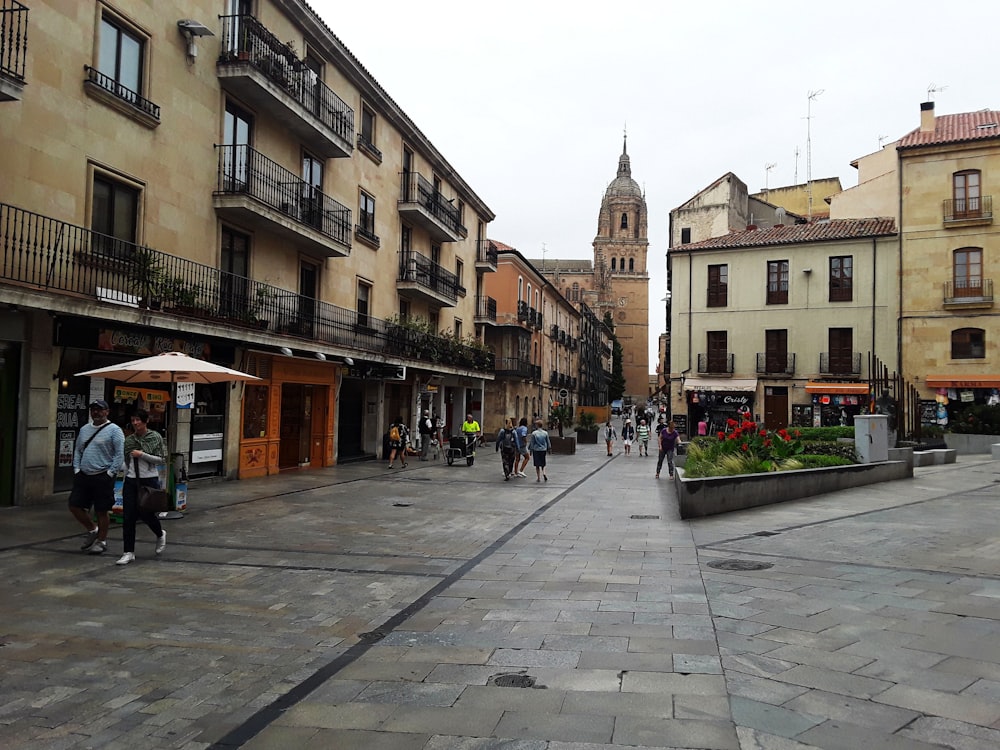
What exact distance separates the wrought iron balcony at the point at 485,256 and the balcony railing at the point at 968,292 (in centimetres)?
2110

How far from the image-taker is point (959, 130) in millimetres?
33188

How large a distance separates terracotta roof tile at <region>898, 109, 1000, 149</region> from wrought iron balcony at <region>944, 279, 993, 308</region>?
6.28 meters

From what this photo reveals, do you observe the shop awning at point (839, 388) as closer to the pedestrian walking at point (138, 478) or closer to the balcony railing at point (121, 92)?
the balcony railing at point (121, 92)

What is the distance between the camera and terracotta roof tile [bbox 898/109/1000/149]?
31359mm

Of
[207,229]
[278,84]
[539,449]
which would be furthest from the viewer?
[539,449]

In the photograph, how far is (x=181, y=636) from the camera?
5.39 meters

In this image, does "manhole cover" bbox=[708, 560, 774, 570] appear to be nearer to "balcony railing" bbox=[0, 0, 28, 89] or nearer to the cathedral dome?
"balcony railing" bbox=[0, 0, 28, 89]

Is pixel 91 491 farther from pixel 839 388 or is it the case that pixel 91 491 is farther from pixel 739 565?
pixel 839 388

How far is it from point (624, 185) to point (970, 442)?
96.7 metres

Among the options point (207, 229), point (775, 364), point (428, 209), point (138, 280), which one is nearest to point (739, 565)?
point (138, 280)

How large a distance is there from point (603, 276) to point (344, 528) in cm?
10288

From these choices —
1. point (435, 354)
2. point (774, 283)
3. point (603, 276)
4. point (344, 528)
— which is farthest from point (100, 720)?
point (603, 276)

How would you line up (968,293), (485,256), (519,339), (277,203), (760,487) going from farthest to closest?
(519,339), (485,256), (968,293), (277,203), (760,487)

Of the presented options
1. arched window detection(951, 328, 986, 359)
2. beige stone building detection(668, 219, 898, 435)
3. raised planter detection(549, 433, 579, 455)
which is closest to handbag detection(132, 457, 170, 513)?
raised planter detection(549, 433, 579, 455)
